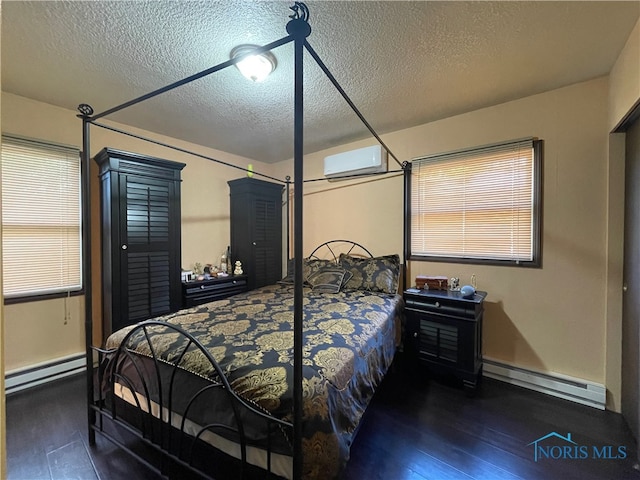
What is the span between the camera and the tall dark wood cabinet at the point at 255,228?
3.71 m

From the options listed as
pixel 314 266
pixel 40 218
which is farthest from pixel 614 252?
pixel 40 218

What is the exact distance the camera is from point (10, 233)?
244 cm

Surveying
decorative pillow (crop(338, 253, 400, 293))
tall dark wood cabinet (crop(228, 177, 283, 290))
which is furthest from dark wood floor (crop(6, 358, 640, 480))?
tall dark wood cabinet (crop(228, 177, 283, 290))

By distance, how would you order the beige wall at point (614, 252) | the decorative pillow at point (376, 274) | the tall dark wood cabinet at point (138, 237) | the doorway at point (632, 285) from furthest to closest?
the decorative pillow at point (376, 274) < the tall dark wood cabinet at point (138, 237) < the beige wall at point (614, 252) < the doorway at point (632, 285)

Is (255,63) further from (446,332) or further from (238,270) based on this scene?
(446,332)

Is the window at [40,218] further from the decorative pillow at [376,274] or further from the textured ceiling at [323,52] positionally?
the decorative pillow at [376,274]

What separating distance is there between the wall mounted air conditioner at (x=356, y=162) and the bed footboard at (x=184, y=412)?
2.47 meters

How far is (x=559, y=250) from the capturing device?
7.77 feet

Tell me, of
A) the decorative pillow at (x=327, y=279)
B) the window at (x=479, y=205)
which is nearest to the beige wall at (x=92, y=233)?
the decorative pillow at (x=327, y=279)

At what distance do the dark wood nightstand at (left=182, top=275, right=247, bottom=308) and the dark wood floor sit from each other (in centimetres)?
113

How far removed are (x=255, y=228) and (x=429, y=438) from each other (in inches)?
111

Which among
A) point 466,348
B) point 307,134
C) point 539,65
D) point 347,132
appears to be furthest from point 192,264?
point 539,65

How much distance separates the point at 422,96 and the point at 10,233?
372 centimetres

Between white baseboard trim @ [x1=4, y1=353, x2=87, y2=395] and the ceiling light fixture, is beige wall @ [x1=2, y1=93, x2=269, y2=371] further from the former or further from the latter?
the ceiling light fixture
